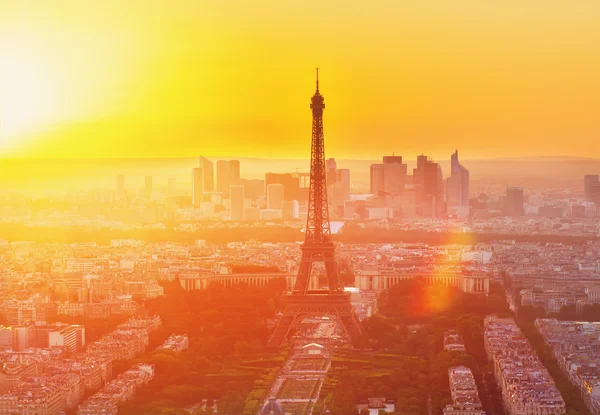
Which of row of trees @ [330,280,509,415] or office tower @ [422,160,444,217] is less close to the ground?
office tower @ [422,160,444,217]

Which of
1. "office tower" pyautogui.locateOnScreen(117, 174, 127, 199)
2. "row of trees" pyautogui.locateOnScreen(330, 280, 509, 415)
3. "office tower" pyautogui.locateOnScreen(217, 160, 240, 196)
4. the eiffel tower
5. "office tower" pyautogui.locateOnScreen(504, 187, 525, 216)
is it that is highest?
"office tower" pyautogui.locateOnScreen(217, 160, 240, 196)

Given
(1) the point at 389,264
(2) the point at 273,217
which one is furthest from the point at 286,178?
(1) the point at 389,264

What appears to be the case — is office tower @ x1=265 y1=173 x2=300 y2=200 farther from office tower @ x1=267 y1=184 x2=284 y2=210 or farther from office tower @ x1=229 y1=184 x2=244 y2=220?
office tower @ x1=229 y1=184 x2=244 y2=220

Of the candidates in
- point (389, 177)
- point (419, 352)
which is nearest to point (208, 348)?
point (419, 352)

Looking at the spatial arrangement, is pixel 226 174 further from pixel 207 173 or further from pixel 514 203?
pixel 514 203

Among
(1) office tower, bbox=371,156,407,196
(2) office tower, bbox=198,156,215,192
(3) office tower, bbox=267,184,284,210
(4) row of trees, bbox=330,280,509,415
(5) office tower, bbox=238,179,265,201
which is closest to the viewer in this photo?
(4) row of trees, bbox=330,280,509,415

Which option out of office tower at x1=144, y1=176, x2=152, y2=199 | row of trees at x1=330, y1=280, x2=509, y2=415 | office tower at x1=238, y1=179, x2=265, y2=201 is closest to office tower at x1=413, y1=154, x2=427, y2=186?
office tower at x1=238, y1=179, x2=265, y2=201

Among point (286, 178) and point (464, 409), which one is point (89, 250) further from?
point (464, 409)
